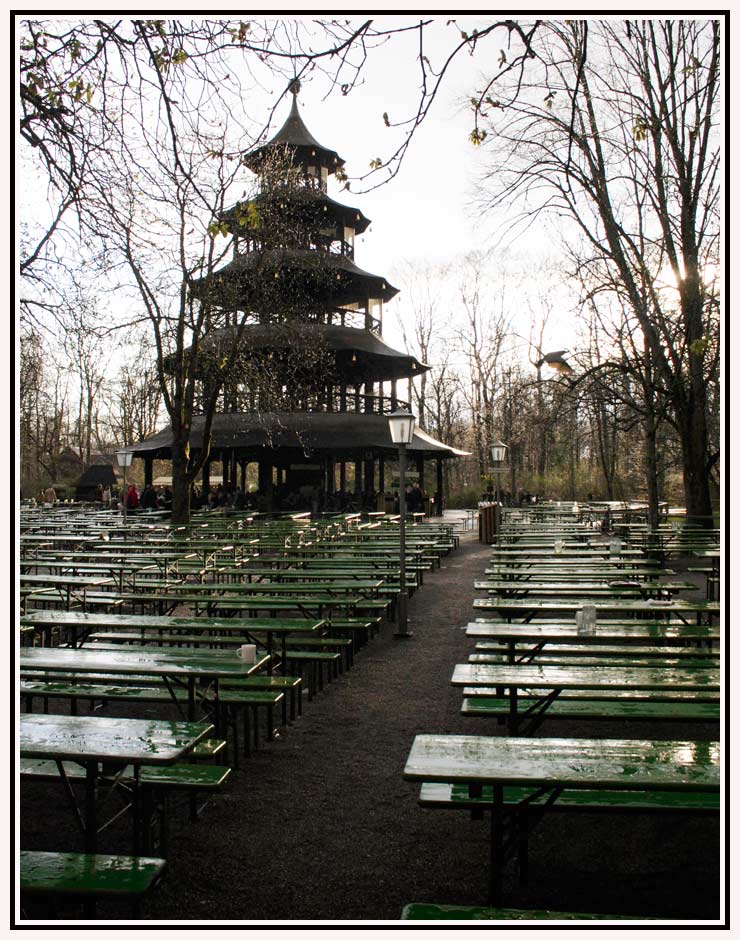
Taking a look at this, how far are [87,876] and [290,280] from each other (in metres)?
29.6

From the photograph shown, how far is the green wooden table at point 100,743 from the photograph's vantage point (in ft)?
11.0

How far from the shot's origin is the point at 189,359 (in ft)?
71.9


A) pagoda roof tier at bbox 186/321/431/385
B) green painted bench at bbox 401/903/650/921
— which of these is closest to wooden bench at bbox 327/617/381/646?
green painted bench at bbox 401/903/650/921

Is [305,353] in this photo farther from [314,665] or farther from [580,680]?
[580,680]

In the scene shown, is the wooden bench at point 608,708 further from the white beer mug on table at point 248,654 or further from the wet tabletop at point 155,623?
the wet tabletop at point 155,623

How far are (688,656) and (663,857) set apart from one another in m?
1.74

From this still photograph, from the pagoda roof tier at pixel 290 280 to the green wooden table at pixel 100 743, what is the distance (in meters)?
11.1

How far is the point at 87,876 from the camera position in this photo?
10.5 feet

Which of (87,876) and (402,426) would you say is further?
(402,426)

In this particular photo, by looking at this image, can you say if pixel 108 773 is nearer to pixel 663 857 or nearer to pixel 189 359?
pixel 663 857

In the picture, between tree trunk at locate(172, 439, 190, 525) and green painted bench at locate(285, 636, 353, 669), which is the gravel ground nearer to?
green painted bench at locate(285, 636, 353, 669)

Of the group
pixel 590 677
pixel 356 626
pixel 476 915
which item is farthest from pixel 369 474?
pixel 476 915

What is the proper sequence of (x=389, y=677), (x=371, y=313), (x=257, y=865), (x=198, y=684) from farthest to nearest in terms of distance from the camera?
(x=371, y=313) → (x=389, y=677) → (x=198, y=684) → (x=257, y=865)
